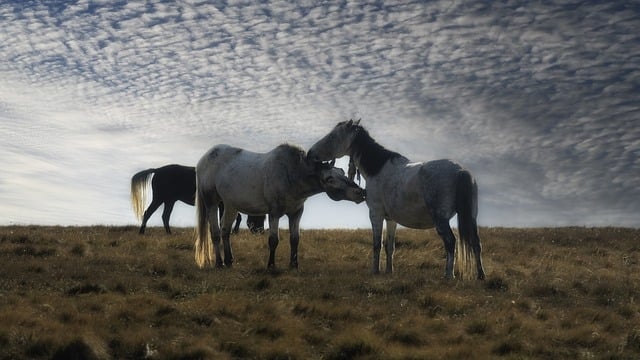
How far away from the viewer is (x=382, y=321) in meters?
10.1

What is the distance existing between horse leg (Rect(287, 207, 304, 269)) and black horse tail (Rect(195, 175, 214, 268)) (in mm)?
2433

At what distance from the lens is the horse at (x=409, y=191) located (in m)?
14.0

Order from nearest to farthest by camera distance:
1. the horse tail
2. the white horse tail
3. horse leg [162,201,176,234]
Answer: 1. the horse tail
2. the white horse tail
3. horse leg [162,201,176,234]

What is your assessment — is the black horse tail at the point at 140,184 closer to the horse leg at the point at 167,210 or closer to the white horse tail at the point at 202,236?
the horse leg at the point at 167,210

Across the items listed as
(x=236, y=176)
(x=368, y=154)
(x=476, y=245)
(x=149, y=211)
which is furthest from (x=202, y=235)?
(x=149, y=211)

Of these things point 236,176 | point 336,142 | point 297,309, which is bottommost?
point 297,309

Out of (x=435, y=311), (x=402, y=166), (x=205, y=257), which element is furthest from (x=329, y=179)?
(x=435, y=311)

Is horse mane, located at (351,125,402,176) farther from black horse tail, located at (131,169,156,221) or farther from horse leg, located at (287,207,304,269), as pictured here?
black horse tail, located at (131,169,156,221)

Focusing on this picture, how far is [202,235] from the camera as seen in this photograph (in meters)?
17.1

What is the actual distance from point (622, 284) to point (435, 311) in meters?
6.66

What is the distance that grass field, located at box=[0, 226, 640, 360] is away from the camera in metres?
8.79

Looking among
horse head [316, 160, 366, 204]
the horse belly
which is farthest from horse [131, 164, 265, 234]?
the horse belly

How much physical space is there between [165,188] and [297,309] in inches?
596

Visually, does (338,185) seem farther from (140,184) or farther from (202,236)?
(140,184)
